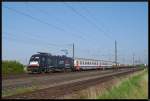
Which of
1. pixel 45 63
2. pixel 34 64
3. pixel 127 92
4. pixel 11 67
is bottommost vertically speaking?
pixel 127 92

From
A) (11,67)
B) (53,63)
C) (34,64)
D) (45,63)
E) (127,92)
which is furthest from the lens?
(11,67)

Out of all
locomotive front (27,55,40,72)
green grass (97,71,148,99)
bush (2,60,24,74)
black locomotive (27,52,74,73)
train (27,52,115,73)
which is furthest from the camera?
bush (2,60,24,74)

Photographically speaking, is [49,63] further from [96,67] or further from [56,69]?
[96,67]

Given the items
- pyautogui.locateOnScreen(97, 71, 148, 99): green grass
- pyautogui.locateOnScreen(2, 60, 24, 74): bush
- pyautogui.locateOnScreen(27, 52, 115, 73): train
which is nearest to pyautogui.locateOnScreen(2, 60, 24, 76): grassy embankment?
pyautogui.locateOnScreen(2, 60, 24, 74): bush

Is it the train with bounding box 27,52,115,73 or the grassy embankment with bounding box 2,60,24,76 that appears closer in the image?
the train with bounding box 27,52,115,73

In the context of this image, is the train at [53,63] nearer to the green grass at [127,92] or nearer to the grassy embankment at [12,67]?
the grassy embankment at [12,67]

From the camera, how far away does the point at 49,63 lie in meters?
51.8

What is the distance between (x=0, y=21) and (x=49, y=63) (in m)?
39.8

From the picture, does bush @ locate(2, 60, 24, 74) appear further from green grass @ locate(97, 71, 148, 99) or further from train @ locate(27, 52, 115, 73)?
green grass @ locate(97, 71, 148, 99)

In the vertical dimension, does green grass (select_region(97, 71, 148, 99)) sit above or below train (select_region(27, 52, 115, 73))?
below

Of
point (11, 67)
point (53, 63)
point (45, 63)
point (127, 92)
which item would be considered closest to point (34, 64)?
point (45, 63)

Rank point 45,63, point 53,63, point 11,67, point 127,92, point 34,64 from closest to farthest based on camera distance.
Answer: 1. point 127,92
2. point 34,64
3. point 45,63
4. point 53,63
5. point 11,67

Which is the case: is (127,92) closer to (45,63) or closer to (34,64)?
(34,64)

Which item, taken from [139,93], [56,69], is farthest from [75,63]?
[139,93]
